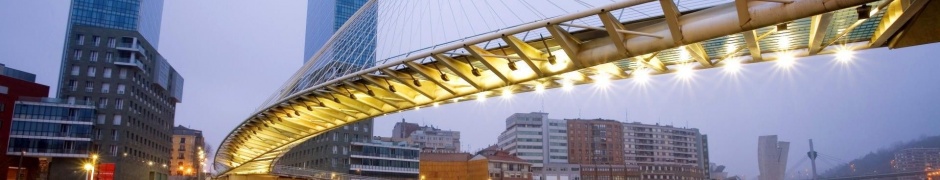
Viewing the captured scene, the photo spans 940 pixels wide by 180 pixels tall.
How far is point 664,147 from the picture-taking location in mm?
181500

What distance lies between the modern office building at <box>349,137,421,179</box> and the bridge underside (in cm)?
7780

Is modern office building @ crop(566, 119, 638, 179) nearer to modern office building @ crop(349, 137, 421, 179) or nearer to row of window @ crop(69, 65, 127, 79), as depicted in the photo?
modern office building @ crop(349, 137, 421, 179)

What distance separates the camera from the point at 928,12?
576 inches

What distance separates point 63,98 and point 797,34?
89.6 m

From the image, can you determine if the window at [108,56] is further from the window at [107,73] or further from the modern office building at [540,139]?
the modern office building at [540,139]

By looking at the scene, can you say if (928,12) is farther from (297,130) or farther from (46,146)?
(46,146)

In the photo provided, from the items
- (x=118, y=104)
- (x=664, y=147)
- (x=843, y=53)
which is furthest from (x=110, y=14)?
(x=664, y=147)

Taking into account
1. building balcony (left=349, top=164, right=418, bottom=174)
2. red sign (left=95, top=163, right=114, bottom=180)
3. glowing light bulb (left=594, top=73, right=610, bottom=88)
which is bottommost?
red sign (left=95, top=163, right=114, bottom=180)

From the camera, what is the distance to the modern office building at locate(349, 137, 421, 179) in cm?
10806

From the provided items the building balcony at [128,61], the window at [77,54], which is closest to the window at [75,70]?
the window at [77,54]

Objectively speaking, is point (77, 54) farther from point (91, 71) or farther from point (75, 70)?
point (91, 71)

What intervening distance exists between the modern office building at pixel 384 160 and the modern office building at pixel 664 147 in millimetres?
69052

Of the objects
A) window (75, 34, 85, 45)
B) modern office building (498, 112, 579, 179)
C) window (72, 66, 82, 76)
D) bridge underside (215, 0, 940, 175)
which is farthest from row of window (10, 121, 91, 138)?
modern office building (498, 112, 579, 179)

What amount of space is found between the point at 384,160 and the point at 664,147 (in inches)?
3758
